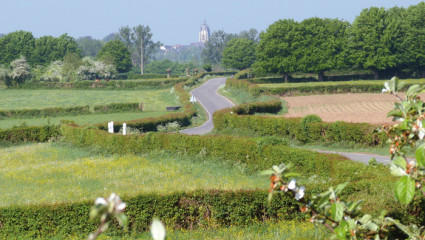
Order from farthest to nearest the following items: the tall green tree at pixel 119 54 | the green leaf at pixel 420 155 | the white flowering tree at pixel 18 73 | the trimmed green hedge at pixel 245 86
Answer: the tall green tree at pixel 119 54 → the white flowering tree at pixel 18 73 → the trimmed green hedge at pixel 245 86 → the green leaf at pixel 420 155

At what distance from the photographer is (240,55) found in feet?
437

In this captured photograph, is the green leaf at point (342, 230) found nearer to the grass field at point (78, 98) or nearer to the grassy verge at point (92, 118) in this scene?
the grassy verge at point (92, 118)

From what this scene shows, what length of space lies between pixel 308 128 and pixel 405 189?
90.8ft

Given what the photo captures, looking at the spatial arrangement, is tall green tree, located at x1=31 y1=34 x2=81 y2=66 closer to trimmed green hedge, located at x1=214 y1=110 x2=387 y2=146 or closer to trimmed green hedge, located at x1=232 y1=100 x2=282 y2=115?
trimmed green hedge, located at x1=232 y1=100 x2=282 y2=115

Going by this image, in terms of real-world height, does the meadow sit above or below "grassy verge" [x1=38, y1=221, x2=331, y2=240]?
below

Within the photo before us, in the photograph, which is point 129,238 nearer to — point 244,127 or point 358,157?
point 358,157

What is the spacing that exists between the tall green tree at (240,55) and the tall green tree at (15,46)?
54495 mm

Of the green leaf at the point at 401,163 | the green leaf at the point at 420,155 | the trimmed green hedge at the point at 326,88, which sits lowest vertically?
the trimmed green hedge at the point at 326,88

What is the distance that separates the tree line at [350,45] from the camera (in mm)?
78562

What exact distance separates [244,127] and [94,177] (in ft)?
56.1

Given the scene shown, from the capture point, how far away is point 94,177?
2108 cm

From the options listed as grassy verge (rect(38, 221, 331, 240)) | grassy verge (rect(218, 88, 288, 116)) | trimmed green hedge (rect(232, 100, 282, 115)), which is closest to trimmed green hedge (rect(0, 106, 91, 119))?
grassy verge (rect(218, 88, 288, 116))

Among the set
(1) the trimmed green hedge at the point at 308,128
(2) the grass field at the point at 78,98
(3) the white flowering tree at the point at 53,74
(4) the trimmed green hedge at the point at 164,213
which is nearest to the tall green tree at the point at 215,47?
(3) the white flowering tree at the point at 53,74

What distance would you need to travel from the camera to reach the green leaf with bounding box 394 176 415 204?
3.30 meters
